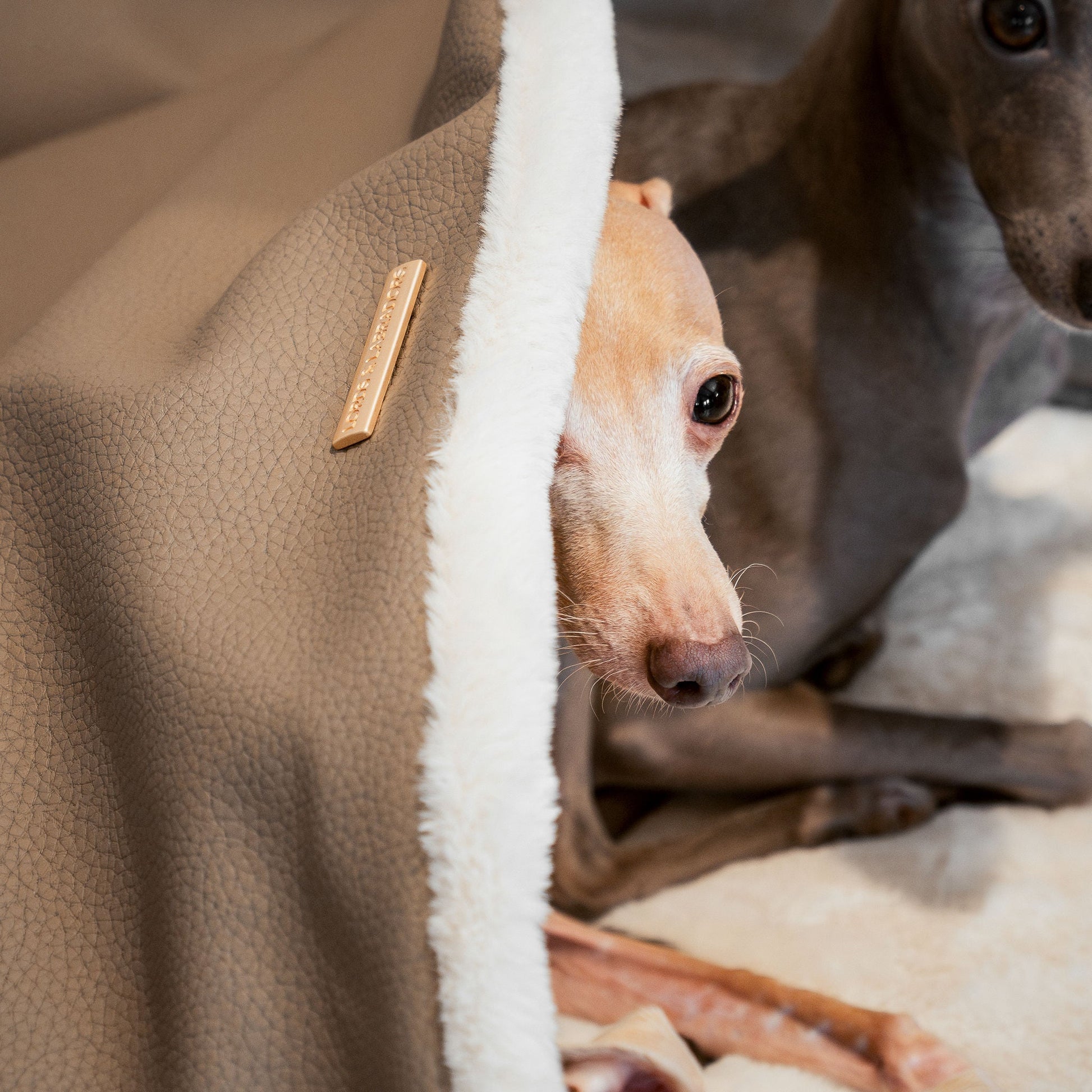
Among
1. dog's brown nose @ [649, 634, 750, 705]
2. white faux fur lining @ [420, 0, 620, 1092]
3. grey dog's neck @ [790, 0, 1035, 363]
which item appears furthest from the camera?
grey dog's neck @ [790, 0, 1035, 363]

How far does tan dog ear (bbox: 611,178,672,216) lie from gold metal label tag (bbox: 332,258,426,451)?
35 centimetres

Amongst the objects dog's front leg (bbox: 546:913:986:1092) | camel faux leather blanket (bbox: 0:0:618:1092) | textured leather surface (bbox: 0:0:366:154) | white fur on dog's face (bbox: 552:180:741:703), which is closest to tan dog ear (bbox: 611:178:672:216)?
white fur on dog's face (bbox: 552:180:741:703)

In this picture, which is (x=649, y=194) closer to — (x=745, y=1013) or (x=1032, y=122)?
(x=1032, y=122)

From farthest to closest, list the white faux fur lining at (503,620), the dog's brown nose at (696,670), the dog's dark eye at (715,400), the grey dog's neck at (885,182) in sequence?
the grey dog's neck at (885,182)
the dog's dark eye at (715,400)
the dog's brown nose at (696,670)
the white faux fur lining at (503,620)

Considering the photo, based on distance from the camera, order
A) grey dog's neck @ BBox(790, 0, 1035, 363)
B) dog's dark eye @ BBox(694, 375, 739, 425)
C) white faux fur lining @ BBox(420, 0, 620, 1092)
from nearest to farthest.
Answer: white faux fur lining @ BBox(420, 0, 620, 1092), dog's dark eye @ BBox(694, 375, 739, 425), grey dog's neck @ BBox(790, 0, 1035, 363)

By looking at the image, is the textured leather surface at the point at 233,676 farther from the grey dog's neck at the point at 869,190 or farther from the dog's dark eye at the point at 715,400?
the grey dog's neck at the point at 869,190

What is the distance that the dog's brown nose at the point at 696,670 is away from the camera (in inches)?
26.5

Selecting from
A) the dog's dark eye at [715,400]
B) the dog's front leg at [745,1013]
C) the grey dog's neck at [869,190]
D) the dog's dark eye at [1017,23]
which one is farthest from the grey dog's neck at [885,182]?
the dog's front leg at [745,1013]

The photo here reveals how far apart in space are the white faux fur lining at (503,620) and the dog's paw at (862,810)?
2.13 ft

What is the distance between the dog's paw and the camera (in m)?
1.08

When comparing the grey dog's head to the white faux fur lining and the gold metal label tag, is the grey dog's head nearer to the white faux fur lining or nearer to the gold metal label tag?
the white faux fur lining

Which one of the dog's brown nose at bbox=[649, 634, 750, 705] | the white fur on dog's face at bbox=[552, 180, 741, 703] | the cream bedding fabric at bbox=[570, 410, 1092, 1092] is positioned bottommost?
the cream bedding fabric at bbox=[570, 410, 1092, 1092]

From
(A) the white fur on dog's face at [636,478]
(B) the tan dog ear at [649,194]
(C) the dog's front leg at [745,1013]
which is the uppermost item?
(B) the tan dog ear at [649,194]

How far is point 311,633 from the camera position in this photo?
0.53 meters
